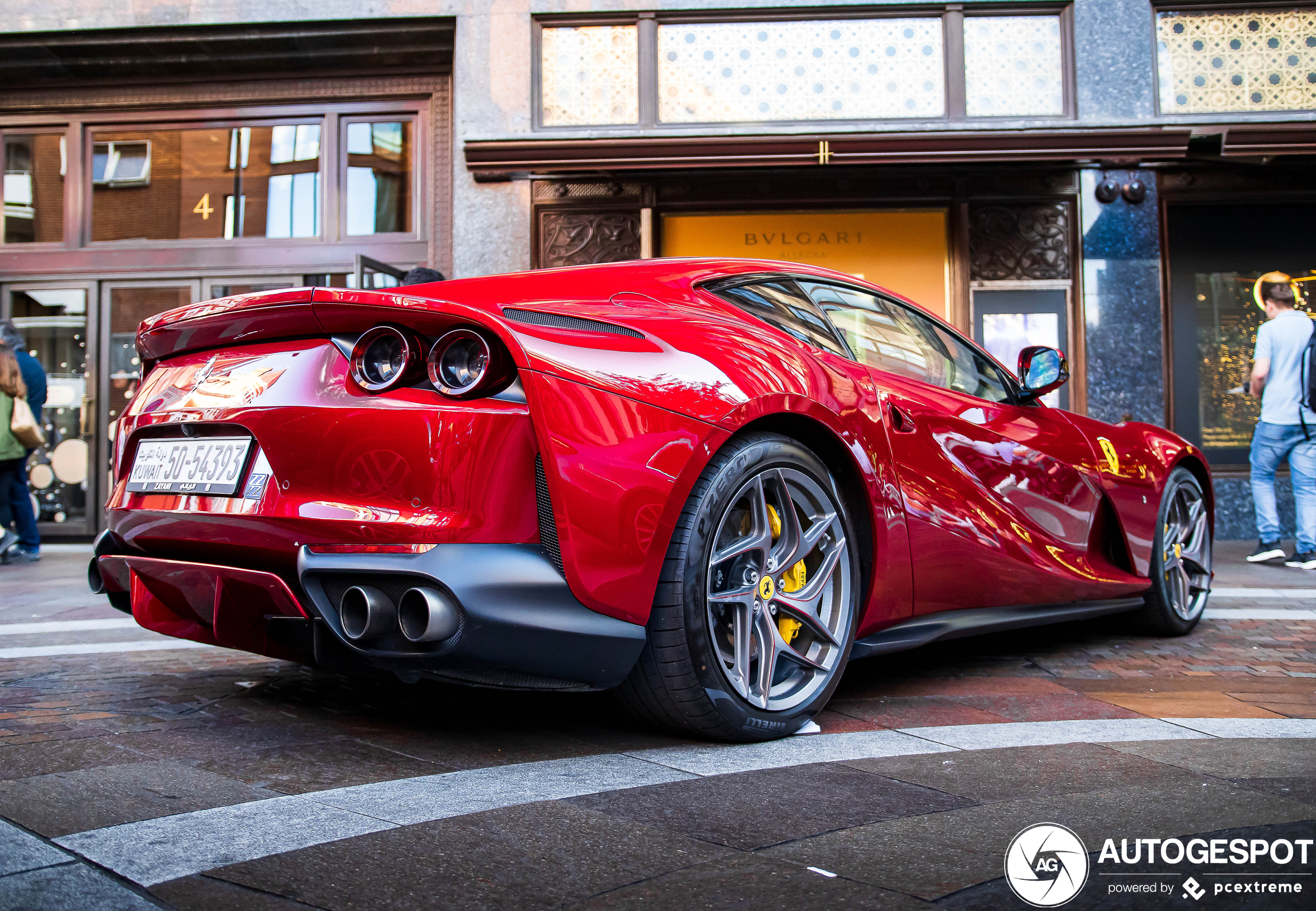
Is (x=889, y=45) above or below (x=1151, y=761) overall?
above

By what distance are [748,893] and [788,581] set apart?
4.09ft

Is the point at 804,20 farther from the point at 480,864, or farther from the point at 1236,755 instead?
the point at 480,864

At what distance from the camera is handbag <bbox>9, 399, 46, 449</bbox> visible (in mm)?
7652

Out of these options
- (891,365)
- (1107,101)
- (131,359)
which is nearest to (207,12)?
(131,359)

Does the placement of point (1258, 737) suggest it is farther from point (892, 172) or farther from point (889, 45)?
point (889, 45)

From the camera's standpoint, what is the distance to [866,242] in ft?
30.7

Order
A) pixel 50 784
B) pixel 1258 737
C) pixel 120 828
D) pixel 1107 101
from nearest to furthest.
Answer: pixel 120 828
pixel 50 784
pixel 1258 737
pixel 1107 101

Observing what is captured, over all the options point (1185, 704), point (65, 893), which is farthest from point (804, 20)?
point (65, 893)

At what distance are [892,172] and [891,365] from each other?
246 inches

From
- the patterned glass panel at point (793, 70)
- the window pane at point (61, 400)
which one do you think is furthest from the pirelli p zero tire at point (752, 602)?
the window pane at point (61, 400)

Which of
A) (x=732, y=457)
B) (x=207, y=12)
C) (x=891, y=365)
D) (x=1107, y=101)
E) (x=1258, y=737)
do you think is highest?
(x=207, y=12)

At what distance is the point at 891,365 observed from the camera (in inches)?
135

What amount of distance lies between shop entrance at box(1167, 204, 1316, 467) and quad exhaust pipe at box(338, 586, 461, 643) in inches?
338

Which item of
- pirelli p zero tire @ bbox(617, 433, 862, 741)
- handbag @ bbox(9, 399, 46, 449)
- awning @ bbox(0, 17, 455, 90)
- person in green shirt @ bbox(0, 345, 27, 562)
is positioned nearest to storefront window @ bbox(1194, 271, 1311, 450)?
awning @ bbox(0, 17, 455, 90)
